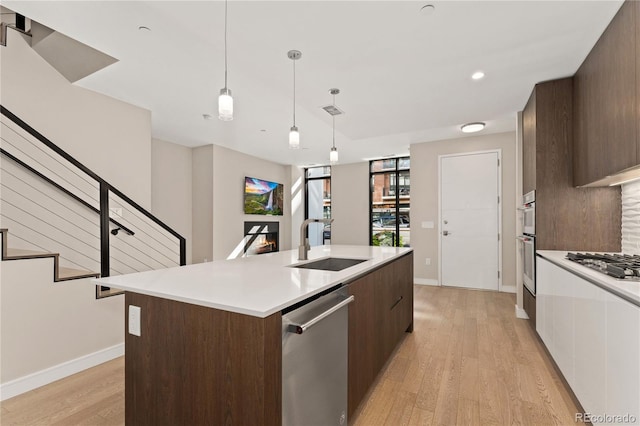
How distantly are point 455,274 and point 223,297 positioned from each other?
15.7 feet

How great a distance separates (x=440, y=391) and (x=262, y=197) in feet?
17.0

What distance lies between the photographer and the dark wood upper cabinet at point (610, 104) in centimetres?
174

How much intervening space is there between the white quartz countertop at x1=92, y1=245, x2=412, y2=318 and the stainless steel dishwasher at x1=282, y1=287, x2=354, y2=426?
0.07 meters

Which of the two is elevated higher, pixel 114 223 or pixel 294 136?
pixel 294 136

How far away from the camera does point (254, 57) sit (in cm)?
237

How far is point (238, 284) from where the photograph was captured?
54.4 inches

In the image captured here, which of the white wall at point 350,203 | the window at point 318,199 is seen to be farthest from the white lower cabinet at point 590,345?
the window at point 318,199

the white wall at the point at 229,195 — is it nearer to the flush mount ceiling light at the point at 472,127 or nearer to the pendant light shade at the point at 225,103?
the pendant light shade at the point at 225,103

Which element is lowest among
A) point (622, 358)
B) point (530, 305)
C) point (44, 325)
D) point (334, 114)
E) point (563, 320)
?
point (530, 305)

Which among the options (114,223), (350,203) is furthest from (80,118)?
(350,203)

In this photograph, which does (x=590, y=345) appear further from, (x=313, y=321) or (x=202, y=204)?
(x=202, y=204)

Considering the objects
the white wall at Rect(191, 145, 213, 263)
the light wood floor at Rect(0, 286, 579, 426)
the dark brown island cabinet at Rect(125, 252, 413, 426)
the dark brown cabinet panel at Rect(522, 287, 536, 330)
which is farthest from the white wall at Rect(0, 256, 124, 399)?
the dark brown cabinet panel at Rect(522, 287, 536, 330)

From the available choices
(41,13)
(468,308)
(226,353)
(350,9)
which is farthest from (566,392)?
(41,13)

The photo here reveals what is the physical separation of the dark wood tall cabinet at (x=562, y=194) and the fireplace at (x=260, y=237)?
4868 mm
